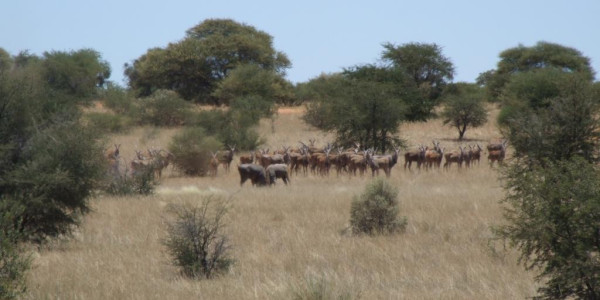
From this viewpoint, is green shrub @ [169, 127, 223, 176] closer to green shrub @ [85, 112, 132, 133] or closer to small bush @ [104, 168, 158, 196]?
small bush @ [104, 168, 158, 196]

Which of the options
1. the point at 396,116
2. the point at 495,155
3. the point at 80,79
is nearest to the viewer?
the point at 495,155

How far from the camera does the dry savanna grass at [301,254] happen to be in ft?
30.0

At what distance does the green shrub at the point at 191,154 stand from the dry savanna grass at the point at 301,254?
29.7 feet

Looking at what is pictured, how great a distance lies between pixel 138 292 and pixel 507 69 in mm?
63590

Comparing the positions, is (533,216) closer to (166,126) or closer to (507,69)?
(166,126)

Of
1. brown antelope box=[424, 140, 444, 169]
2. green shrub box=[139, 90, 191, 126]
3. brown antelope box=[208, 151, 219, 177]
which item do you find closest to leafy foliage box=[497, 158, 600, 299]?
brown antelope box=[208, 151, 219, 177]

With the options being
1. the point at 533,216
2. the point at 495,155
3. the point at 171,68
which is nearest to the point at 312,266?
the point at 533,216

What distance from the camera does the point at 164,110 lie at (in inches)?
2100

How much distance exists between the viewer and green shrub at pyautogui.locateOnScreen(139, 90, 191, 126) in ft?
175

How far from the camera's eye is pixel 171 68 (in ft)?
216

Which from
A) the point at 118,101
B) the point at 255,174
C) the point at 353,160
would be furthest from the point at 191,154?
the point at 118,101

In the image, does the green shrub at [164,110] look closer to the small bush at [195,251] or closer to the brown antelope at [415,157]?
the brown antelope at [415,157]

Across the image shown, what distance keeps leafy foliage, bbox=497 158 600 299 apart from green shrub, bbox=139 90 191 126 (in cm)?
4580

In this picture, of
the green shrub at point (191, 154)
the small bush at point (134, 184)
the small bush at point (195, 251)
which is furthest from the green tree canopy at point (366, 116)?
the small bush at point (195, 251)
